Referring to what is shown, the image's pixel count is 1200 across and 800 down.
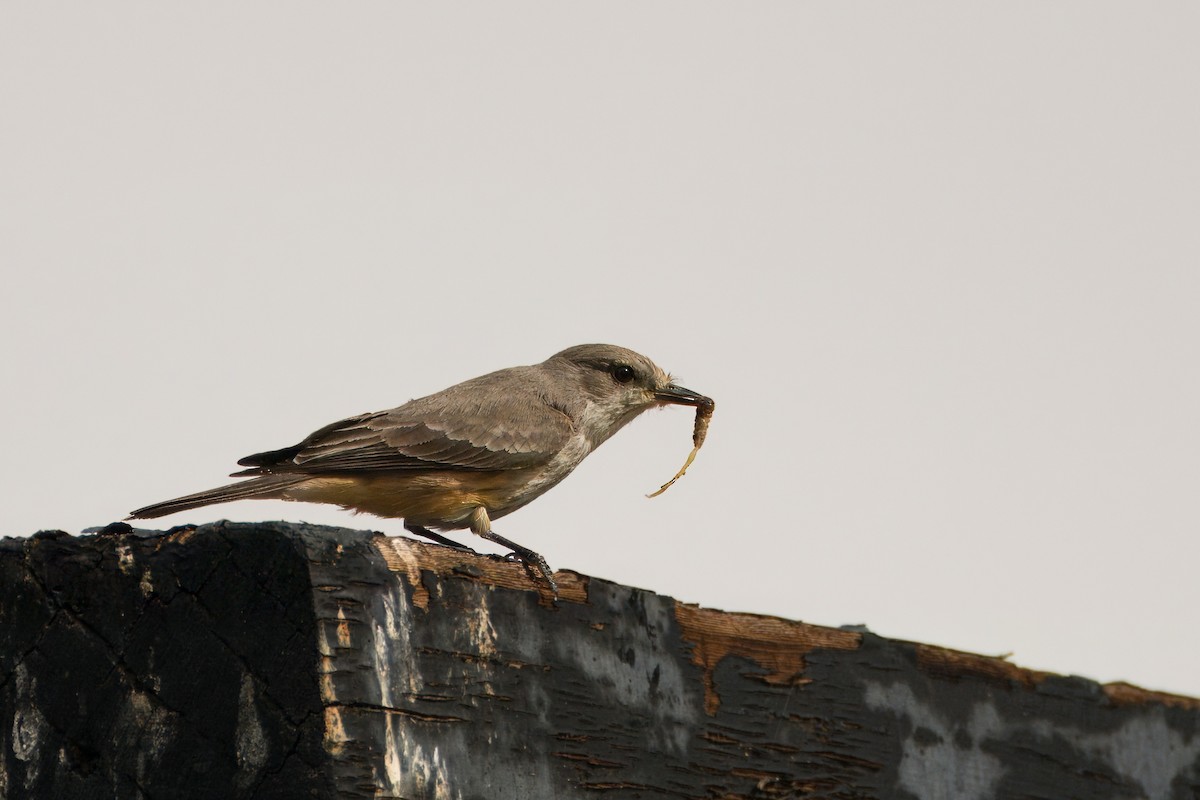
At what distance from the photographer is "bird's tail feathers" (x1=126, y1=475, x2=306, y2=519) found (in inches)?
267

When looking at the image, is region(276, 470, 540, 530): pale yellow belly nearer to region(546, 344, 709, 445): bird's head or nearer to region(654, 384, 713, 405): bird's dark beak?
region(546, 344, 709, 445): bird's head

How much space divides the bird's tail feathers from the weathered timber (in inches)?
109

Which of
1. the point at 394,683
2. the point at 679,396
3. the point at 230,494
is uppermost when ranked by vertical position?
the point at 679,396

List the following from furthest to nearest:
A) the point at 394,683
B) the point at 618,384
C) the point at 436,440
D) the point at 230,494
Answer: the point at 618,384 < the point at 436,440 < the point at 230,494 < the point at 394,683

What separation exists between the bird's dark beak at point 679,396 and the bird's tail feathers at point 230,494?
2755 millimetres

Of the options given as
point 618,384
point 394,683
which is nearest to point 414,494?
point 618,384

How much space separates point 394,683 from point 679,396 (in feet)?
19.7

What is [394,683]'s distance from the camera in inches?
143

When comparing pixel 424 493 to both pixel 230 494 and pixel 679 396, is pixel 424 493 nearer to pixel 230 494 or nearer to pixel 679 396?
pixel 230 494

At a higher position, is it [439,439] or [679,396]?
[679,396]

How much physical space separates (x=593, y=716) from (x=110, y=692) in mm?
1326

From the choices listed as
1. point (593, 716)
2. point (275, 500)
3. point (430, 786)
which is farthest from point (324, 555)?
point (275, 500)

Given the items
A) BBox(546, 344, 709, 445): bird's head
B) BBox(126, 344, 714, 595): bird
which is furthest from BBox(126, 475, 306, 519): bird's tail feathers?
BBox(546, 344, 709, 445): bird's head

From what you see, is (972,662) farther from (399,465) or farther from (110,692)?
(399,465)
